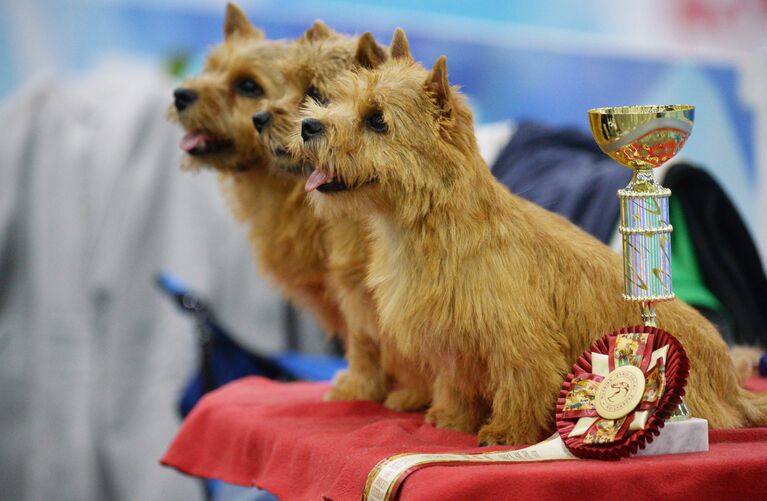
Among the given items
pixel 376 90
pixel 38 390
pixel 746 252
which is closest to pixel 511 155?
pixel 746 252

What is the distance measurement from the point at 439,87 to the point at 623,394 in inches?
23.9

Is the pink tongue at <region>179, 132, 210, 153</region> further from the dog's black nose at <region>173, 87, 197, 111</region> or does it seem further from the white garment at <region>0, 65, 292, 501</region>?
the white garment at <region>0, 65, 292, 501</region>

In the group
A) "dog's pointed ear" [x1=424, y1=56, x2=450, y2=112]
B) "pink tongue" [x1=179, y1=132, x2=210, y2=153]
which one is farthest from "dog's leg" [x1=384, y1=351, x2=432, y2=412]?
"pink tongue" [x1=179, y1=132, x2=210, y2=153]

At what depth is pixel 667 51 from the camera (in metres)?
4.38

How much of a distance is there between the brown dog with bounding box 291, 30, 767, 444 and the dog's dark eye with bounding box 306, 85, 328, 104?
30 centimetres

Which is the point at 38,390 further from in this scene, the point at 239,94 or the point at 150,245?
the point at 239,94

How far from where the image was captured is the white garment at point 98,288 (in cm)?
416

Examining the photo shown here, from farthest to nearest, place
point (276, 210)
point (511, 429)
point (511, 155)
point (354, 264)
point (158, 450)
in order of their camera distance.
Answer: point (158, 450)
point (511, 155)
point (276, 210)
point (354, 264)
point (511, 429)

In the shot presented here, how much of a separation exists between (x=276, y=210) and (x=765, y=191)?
278cm

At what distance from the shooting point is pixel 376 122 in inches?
64.8

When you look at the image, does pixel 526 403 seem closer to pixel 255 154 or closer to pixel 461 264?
pixel 461 264

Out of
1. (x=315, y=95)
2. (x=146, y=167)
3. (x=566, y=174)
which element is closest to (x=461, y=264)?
(x=315, y=95)

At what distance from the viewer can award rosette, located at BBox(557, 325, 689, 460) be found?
4.87 ft

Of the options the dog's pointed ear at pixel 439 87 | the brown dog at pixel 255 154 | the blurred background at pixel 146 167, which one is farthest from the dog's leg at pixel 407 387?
the blurred background at pixel 146 167
